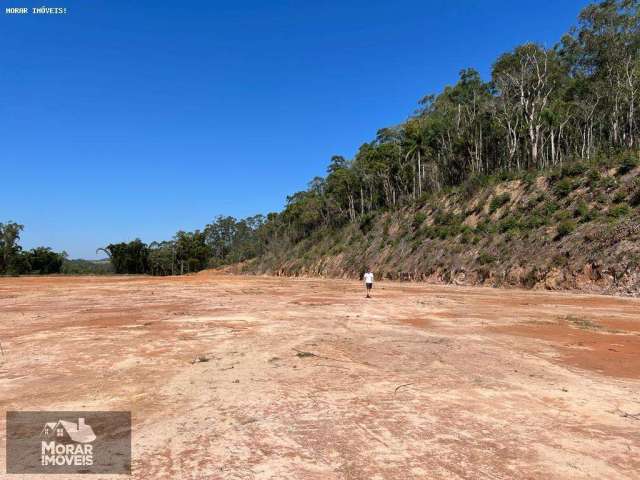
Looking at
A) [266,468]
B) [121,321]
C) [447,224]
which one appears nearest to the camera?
[266,468]

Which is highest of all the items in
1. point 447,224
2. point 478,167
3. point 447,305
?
point 478,167

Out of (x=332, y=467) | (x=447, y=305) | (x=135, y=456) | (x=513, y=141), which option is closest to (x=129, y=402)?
(x=135, y=456)

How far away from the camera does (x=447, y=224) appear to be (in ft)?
123

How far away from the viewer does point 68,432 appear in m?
4.25

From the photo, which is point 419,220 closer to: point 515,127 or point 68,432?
point 515,127

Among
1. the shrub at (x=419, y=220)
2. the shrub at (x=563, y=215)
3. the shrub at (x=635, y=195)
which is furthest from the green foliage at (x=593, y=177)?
the shrub at (x=419, y=220)

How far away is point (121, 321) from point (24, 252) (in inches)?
3181

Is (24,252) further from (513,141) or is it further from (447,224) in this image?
(513,141)

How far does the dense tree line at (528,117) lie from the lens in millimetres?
35344

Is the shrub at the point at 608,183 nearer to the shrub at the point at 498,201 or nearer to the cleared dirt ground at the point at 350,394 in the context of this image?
the shrub at the point at 498,201

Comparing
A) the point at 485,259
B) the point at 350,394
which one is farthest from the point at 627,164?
the point at 350,394

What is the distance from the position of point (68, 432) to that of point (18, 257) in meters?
86.4

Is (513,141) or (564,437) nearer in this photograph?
(564,437)

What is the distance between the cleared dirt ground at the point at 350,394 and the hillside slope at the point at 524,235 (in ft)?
40.3
